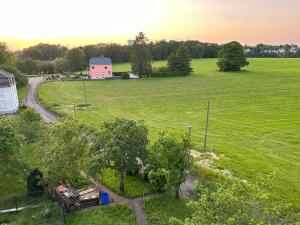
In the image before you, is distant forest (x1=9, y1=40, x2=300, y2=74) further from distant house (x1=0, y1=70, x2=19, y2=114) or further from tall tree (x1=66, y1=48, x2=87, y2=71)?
distant house (x1=0, y1=70, x2=19, y2=114)

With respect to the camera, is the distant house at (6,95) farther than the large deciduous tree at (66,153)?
Yes

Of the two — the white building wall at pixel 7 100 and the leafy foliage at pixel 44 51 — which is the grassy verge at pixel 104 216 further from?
the leafy foliage at pixel 44 51

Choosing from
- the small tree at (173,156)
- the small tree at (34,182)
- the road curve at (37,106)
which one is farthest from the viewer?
the road curve at (37,106)

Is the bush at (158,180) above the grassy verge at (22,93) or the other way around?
above

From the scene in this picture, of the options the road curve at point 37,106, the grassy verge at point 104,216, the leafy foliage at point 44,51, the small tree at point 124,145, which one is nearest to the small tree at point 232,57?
the road curve at point 37,106

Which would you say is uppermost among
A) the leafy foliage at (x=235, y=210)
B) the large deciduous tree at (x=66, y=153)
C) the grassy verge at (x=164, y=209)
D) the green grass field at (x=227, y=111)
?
the leafy foliage at (x=235, y=210)

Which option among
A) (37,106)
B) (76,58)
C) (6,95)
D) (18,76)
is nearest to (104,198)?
(6,95)


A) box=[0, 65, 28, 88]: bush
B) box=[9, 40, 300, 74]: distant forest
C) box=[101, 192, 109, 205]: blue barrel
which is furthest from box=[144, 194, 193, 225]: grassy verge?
box=[9, 40, 300, 74]: distant forest
